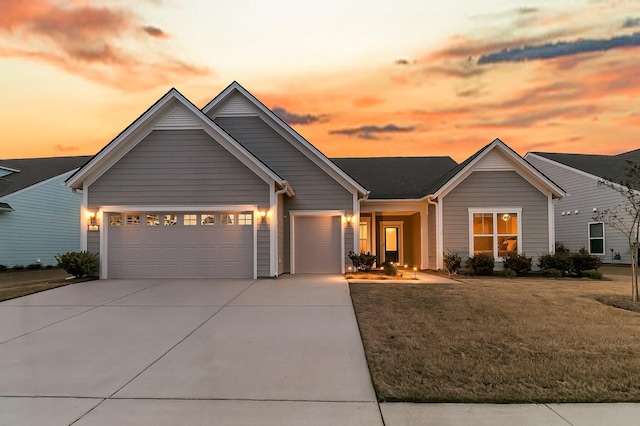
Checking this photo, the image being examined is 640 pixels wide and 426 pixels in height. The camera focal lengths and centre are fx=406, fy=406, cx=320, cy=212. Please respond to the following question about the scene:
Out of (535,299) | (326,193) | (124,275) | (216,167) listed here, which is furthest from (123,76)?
(535,299)

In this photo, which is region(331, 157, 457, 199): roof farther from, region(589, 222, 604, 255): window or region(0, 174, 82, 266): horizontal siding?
region(0, 174, 82, 266): horizontal siding

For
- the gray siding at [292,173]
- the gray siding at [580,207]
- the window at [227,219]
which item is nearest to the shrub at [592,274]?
the gray siding at [580,207]

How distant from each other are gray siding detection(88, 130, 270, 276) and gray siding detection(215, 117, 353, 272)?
218 centimetres

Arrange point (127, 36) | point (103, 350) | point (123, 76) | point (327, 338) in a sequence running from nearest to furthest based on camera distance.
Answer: point (103, 350), point (327, 338), point (127, 36), point (123, 76)

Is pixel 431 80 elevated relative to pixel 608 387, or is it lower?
elevated

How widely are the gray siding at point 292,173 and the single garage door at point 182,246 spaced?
7.19 ft

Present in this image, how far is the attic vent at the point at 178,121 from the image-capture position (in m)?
13.6

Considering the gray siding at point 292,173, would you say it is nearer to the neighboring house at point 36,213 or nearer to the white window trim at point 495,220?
the white window trim at point 495,220

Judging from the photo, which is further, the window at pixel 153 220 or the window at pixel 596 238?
the window at pixel 596 238

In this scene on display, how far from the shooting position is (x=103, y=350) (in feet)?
19.4

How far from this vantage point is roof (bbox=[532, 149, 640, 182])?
70.4ft

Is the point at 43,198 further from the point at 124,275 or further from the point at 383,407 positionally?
the point at 383,407

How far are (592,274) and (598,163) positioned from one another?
1271 centimetres

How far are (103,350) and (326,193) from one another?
33.8 feet
